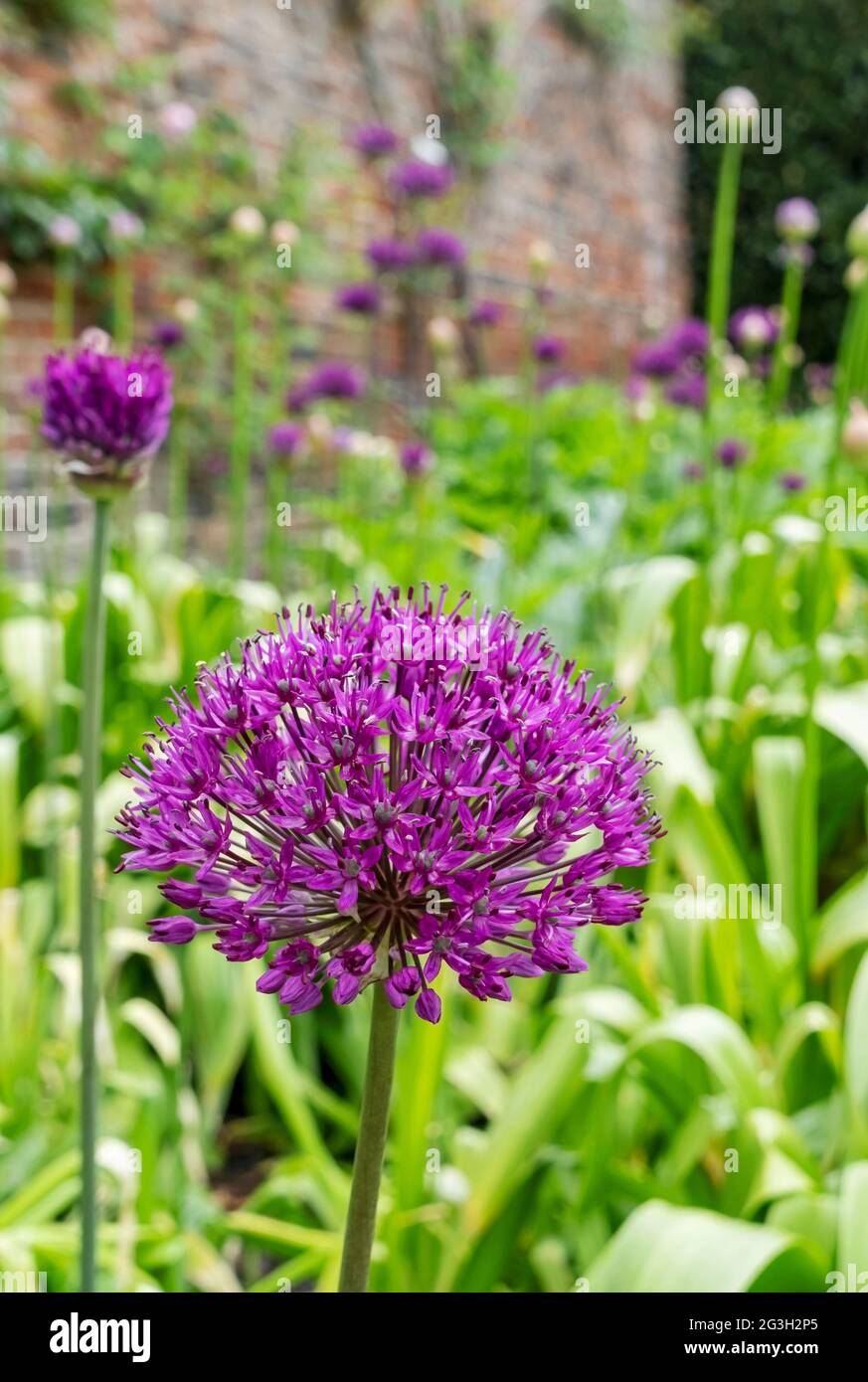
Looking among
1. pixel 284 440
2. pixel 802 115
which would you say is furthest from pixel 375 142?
pixel 802 115

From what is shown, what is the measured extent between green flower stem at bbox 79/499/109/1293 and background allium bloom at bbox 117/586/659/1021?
7.8 inches

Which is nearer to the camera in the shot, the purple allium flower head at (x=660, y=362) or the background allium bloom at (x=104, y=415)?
the background allium bloom at (x=104, y=415)

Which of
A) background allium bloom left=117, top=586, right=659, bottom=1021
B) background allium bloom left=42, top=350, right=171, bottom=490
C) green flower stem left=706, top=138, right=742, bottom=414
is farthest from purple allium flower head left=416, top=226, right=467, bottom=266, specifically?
background allium bloom left=117, top=586, right=659, bottom=1021

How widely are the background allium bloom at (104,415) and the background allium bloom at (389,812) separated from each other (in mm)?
341

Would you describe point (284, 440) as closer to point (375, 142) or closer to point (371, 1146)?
point (375, 142)

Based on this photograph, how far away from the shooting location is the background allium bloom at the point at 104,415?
83 cm

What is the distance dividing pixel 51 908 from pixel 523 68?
6819mm

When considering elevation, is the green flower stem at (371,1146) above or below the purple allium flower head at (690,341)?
below

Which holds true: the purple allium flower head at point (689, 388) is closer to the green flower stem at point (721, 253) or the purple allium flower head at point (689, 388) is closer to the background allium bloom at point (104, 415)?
the green flower stem at point (721, 253)

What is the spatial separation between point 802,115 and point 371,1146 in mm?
11279

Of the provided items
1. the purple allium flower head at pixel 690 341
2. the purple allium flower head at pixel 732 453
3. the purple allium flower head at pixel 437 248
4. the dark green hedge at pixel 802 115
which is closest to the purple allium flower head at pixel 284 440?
the purple allium flower head at pixel 437 248

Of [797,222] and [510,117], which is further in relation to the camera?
[510,117]

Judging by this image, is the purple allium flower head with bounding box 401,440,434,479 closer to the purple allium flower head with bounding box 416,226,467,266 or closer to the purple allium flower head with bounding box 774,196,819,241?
the purple allium flower head with bounding box 416,226,467,266

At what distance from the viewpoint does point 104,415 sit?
83cm
